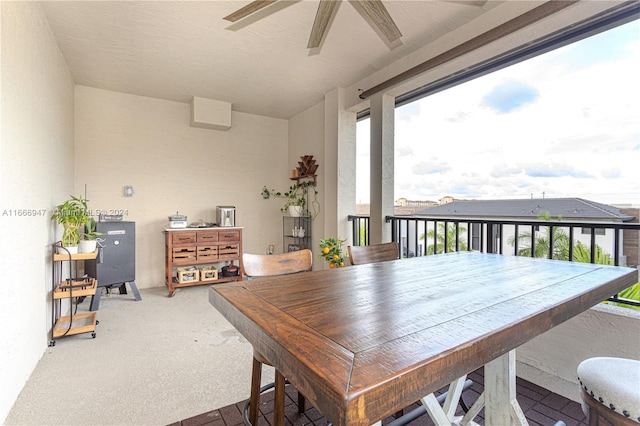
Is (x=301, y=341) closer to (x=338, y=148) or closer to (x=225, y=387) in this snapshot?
(x=225, y=387)

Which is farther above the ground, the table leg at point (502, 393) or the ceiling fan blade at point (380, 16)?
the ceiling fan blade at point (380, 16)

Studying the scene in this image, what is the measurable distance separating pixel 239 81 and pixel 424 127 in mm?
2369

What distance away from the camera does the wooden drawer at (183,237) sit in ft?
13.3

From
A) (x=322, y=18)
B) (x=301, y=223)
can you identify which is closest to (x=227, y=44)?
(x=322, y=18)

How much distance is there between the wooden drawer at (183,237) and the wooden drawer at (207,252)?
0.16m

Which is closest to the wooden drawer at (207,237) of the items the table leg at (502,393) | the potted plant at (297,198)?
the potted plant at (297,198)

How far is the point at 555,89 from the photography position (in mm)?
2461

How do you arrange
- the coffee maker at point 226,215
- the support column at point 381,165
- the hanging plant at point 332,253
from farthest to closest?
1. the coffee maker at point 226,215
2. the support column at point 381,165
3. the hanging plant at point 332,253

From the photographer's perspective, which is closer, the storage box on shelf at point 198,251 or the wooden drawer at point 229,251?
the storage box on shelf at point 198,251

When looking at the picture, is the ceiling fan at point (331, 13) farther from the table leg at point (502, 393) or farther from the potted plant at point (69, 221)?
the potted plant at point (69, 221)

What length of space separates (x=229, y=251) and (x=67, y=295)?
79.4 inches

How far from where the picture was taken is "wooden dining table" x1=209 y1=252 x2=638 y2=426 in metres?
0.55

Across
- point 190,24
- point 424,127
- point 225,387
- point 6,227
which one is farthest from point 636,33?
point 6,227

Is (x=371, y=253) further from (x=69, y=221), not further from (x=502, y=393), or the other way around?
(x=69, y=221)
